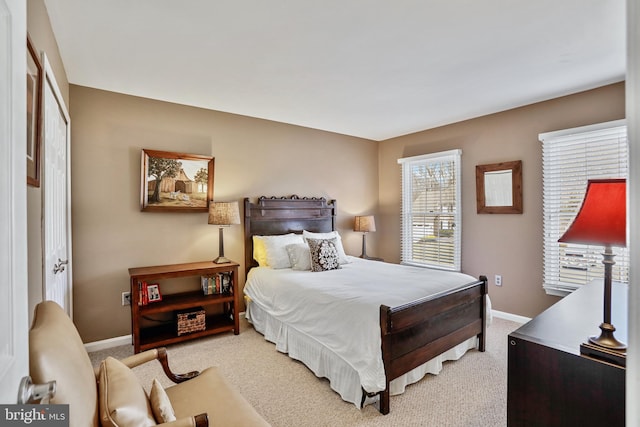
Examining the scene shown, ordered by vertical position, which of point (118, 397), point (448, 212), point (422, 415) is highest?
point (448, 212)

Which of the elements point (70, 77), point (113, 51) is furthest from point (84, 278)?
point (113, 51)

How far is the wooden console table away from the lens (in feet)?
9.45

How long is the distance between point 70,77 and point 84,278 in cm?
182

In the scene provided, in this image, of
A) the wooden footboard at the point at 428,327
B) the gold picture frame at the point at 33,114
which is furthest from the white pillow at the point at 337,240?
the gold picture frame at the point at 33,114

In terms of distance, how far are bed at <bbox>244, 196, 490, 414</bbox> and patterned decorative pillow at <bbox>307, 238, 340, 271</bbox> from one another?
0.5 inches

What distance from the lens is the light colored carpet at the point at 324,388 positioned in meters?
2.04

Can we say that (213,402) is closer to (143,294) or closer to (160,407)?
(160,407)

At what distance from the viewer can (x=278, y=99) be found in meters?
3.33

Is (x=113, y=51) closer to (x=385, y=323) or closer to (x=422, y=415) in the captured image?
(x=385, y=323)

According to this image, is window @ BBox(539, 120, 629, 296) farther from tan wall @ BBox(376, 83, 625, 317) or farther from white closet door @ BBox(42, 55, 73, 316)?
white closet door @ BBox(42, 55, 73, 316)

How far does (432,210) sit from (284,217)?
2162 millimetres

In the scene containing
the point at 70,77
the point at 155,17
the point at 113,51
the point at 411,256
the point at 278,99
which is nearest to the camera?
the point at 155,17

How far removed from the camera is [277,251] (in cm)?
363

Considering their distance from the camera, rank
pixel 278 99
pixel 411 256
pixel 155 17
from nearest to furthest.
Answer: pixel 155 17 → pixel 278 99 → pixel 411 256
